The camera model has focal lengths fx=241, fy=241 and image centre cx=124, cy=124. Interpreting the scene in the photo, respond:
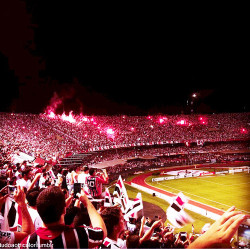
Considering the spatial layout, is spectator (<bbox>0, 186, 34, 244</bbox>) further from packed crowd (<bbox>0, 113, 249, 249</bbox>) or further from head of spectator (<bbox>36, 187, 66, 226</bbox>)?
head of spectator (<bbox>36, 187, 66, 226</bbox>)

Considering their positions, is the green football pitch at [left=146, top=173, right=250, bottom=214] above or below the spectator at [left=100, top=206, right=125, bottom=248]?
below

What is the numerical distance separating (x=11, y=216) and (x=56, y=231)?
7.30 feet

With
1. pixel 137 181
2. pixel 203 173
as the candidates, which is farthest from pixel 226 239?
pixel 203 173

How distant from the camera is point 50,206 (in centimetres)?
252

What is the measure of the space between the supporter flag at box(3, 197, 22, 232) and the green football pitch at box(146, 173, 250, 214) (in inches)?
903

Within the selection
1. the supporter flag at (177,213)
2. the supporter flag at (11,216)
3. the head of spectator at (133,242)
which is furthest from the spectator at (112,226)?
the supporter flag at (177,213)

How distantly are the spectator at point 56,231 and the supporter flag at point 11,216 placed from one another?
1872 mm

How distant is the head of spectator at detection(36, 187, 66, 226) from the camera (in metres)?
2.51

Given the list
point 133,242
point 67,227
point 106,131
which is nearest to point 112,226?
point 133,242

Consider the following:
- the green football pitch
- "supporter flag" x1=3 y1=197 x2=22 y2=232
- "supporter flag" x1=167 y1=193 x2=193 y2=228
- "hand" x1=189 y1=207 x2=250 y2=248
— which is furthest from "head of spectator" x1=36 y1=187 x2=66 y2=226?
the green football pitch

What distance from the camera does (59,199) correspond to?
257 centimetres

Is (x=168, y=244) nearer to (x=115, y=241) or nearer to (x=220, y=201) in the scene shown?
(x=115, y=241)

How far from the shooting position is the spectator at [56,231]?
250 cm

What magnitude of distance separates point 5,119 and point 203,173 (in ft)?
112
